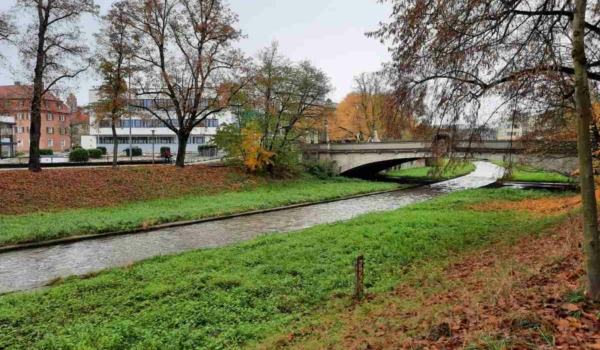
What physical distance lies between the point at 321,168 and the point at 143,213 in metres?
22.3

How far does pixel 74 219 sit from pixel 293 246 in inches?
409

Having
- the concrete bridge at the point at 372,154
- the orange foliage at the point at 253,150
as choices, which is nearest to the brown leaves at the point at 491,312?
the concrete bridge at the point at 372,154

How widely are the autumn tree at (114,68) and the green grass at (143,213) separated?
7503mm

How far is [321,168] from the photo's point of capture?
124 feet

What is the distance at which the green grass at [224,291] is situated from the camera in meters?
5.69

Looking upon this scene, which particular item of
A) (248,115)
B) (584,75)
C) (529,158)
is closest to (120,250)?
(584,75)

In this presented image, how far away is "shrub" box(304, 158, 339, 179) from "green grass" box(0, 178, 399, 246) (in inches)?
317

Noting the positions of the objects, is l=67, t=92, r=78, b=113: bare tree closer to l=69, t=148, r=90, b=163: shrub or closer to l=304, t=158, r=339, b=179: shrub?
l=69, t=148, r=90, b=163: shrub

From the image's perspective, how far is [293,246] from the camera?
440 inches

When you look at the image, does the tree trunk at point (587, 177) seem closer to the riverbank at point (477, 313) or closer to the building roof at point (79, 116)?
the riverbank at point (477, 313)

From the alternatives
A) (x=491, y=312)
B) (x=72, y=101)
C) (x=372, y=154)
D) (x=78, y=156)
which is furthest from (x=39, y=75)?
(x=72, y=101)

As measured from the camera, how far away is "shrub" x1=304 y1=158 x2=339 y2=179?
36.9 meters

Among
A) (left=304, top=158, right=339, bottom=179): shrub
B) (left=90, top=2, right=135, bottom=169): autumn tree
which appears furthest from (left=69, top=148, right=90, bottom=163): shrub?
(left=304, top=158, right=339, bottom=179): shrub

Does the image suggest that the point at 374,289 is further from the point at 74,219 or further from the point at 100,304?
the point at 74,219
